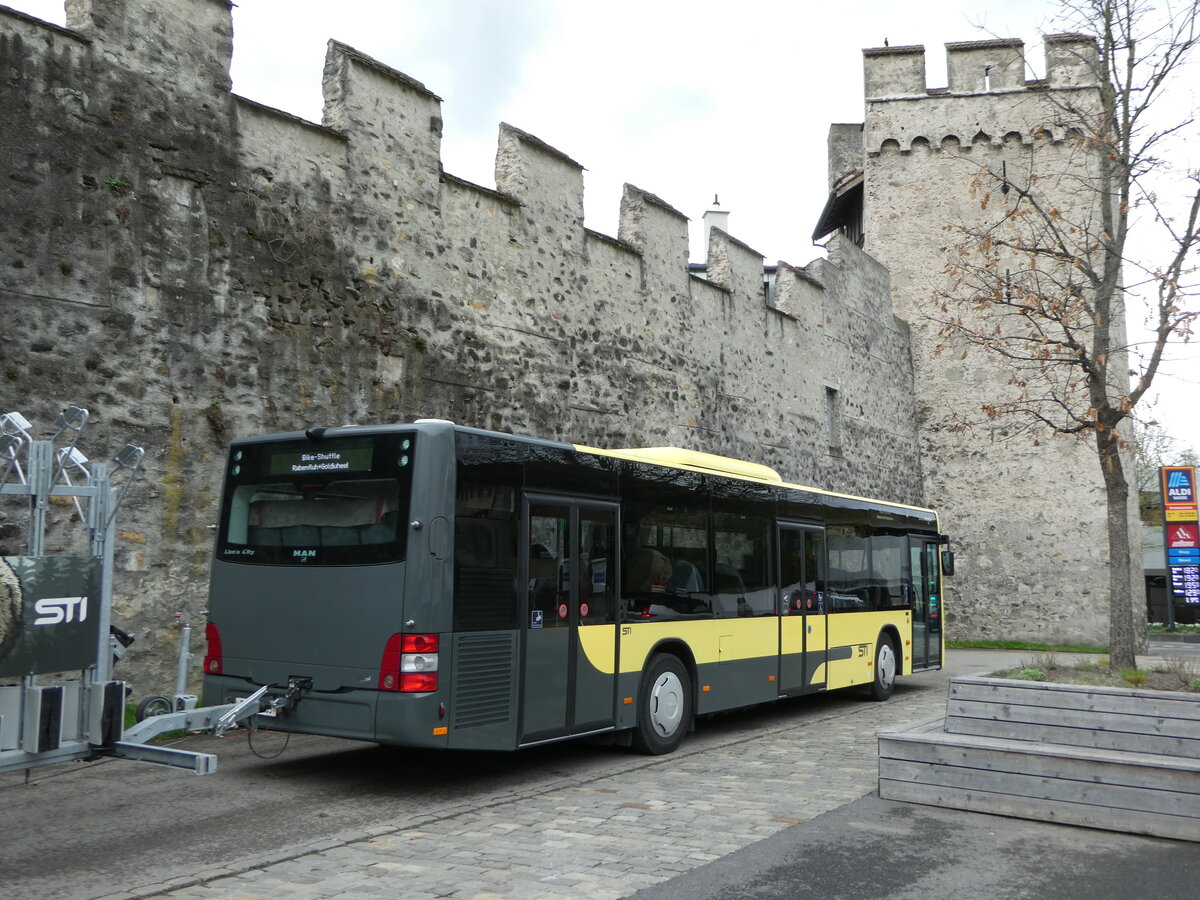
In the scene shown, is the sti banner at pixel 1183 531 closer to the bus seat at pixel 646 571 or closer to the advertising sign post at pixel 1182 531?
the advertising sign post at pixel 1182 531

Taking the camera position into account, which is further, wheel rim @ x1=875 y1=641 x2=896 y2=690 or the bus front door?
wheel rim @ x1=875 y1=641 x2=896 y2=690

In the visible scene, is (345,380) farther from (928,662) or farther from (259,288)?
(928,662)

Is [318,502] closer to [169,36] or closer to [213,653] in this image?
[213,653]

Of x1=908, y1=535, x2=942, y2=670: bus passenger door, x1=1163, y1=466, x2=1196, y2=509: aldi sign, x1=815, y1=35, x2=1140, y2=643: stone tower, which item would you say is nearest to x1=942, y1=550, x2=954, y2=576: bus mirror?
x1=908, y1=535, x2=942, y2=670: bus passenger door

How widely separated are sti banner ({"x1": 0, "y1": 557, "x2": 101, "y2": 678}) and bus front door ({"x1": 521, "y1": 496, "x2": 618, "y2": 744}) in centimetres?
309

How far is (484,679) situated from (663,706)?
2355mm

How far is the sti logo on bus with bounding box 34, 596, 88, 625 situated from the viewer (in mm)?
4527

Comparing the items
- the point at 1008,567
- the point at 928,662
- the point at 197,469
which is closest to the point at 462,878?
the point at 197,469

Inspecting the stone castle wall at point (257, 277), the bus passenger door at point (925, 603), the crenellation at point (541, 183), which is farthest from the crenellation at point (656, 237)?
the bus passenger door at point (925, 603)

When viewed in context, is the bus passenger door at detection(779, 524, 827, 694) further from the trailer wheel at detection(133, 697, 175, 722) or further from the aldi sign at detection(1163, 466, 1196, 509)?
the aldi sign at detection(1163, 466, 1196, 509)

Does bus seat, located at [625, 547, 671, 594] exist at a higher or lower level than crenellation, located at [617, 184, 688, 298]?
lower

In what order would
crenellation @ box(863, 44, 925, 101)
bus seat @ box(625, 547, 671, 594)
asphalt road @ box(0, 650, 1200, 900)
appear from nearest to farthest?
asphalt road @ box(0, 650, 1200, 900)
bus seat @ box(625, 547, 671, 594)
crenellation @ box(863, 44, 925, 101)

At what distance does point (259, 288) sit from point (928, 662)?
9867mm

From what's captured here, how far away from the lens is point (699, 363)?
17.4 meters
